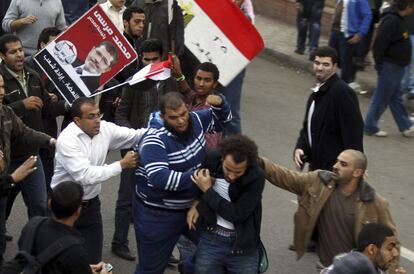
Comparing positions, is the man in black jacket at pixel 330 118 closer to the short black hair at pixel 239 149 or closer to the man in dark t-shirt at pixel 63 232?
the short black hair at pixel 239 149

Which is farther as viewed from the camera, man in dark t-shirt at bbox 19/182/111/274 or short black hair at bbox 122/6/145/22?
short black hair at bbox 122/6/145/22

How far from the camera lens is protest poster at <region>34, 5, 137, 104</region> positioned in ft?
22.9

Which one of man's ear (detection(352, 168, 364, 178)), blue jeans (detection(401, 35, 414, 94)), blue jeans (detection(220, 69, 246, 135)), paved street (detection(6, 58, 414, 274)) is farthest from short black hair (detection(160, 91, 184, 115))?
blue jeans (detection(401, 35, 414, 94))

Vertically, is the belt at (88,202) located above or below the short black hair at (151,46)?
below

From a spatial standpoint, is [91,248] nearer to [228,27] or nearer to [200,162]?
[200,162]

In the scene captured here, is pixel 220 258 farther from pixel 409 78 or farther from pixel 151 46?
pixel 409 78

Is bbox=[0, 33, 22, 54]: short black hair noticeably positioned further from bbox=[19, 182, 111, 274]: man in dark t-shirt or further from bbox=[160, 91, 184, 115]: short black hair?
bbox=[19, 182, 111, 274]: man in dark t-shirt

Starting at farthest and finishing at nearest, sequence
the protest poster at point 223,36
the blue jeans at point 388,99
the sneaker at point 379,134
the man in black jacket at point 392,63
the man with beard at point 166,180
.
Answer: the sneaker at point 379,134, the blue jeans at point 388,99, the man in black jacket at point 392,63, the protest poster at point 223,36, the man with beard at point 166,180

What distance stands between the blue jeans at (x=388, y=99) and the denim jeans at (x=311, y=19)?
10.3 feet

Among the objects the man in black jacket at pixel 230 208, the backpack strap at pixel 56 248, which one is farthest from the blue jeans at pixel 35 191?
the backpack strap at pixel 56 248

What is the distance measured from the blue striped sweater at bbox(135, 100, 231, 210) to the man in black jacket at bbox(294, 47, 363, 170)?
1373mm

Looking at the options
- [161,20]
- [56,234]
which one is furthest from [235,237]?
[161,20]

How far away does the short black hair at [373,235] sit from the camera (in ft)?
16.5

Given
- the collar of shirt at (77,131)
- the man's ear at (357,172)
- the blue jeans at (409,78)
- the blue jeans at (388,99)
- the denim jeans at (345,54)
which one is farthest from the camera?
the denim jeans at (345,54)
